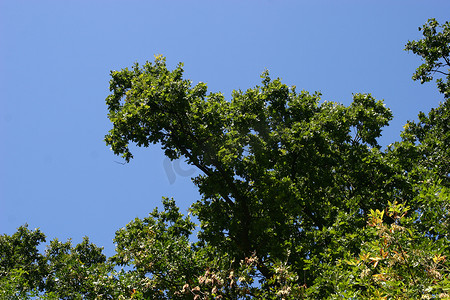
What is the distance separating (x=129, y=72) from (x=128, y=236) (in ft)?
26.4

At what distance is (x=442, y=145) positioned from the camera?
63.3ft

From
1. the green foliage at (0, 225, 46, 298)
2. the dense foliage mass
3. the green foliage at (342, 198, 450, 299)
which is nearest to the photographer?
the green foliage at (342, 198, 450, 299)

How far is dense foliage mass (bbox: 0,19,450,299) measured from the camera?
14.7m

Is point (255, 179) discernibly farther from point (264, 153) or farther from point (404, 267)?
point (404, 267)

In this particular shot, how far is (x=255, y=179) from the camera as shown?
1706cm

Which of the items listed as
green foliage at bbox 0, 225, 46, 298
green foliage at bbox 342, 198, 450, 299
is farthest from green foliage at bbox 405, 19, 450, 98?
green foliage at bbox 0, 225, 46, 298

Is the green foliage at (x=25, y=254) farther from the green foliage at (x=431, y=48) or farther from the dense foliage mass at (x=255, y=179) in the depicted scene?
the green foliage at (x=431, y=48)

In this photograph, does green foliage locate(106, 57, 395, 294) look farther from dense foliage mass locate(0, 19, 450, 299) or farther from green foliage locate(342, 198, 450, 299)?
green foliage locate(342, 198, 450, 299)

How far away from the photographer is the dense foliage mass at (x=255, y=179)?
48.2 feet

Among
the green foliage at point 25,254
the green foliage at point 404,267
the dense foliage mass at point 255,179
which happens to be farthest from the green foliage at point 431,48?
the green foliage at point 25,254

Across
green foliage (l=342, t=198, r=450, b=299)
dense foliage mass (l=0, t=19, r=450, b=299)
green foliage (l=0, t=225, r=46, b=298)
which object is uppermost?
green foliage (l=0, t=225, r=46, b=298)

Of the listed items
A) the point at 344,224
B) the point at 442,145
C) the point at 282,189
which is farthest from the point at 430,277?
the point at 442,145

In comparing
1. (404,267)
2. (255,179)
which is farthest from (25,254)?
(404,267)

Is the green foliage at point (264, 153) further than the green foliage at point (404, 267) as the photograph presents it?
Yes
